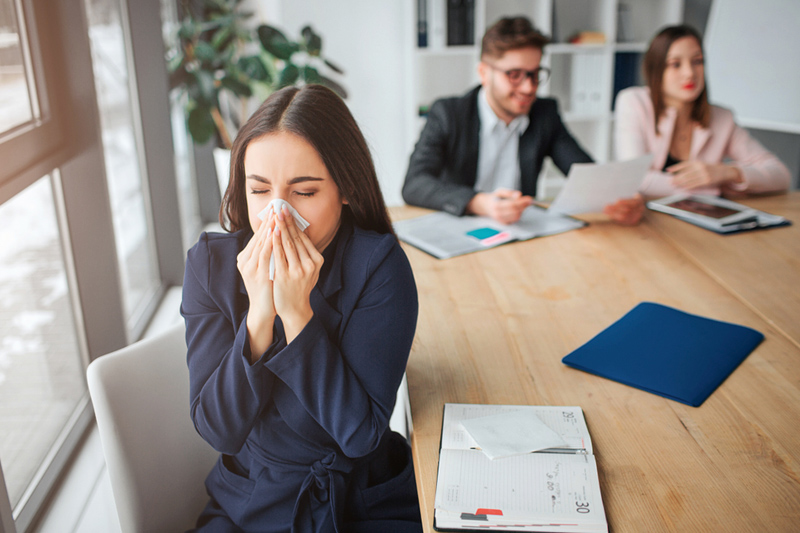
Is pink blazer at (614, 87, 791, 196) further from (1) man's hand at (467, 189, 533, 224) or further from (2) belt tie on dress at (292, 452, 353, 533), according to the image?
(2) belt tie on dress at (292, 452, 353, 533)

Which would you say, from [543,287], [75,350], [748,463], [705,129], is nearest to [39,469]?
[75,350]

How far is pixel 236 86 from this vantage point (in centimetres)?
285

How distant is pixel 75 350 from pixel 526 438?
1.58 meters

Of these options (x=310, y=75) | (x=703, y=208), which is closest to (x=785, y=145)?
(x=703, y=208)

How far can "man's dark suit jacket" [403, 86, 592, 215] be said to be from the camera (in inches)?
87.0

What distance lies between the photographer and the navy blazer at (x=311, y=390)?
0.99 meters

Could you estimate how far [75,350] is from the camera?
1.96m

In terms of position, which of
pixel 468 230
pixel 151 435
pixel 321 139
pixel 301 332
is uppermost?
pixel 321 139

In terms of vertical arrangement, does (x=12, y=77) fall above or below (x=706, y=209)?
above

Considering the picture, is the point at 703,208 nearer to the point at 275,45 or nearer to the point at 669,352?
the point at 669,352

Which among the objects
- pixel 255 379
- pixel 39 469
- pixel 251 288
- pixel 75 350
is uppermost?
pixel 251 288

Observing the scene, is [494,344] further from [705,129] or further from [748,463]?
[705,129]

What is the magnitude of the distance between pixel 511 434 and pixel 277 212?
0.54m

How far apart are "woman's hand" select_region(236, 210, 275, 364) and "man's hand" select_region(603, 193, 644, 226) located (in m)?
1.46
